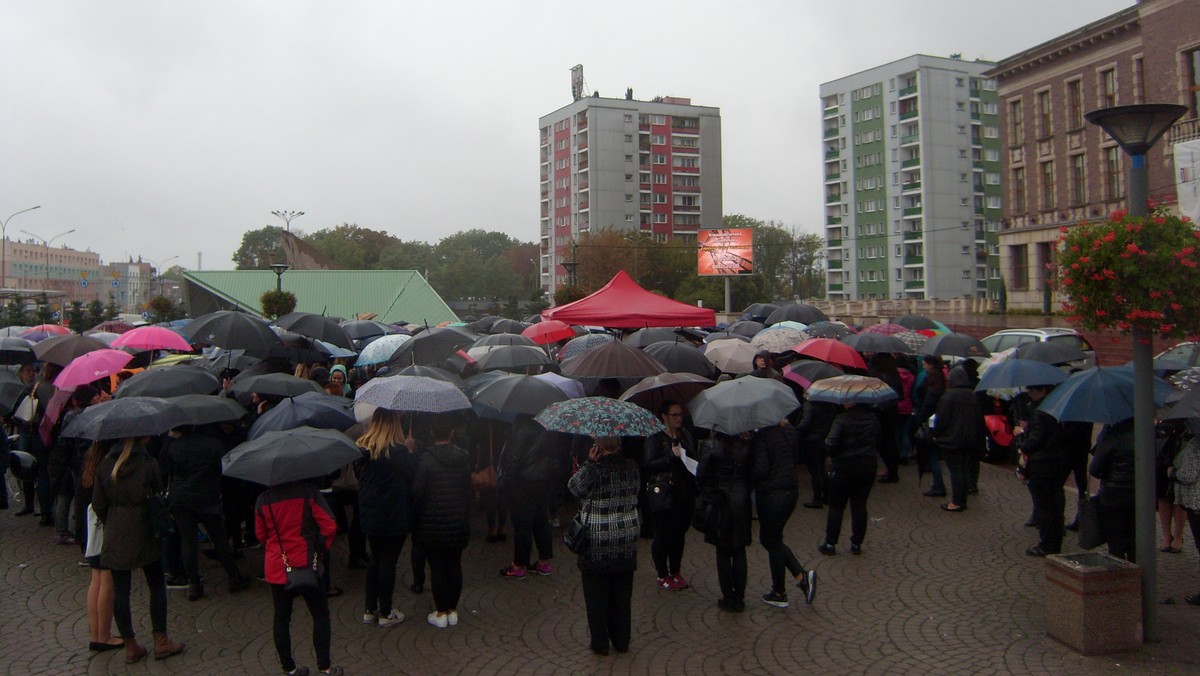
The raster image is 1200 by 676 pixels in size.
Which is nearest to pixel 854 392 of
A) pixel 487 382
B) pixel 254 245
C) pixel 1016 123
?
pixel 487 382

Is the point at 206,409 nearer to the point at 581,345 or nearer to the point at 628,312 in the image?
the point at 581,345

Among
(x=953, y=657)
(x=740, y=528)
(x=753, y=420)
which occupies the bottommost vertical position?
(x=953, y=657)

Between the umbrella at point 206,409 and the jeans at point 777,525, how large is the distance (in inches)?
176

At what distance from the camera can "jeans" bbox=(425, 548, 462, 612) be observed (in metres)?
6.48

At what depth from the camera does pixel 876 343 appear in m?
11.8

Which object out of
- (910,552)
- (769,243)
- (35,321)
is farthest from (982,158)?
(910,552)

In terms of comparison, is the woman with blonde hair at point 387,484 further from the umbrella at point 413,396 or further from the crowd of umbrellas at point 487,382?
the crowd of umbrellas at point 487,382

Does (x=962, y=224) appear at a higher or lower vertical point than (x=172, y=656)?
higher

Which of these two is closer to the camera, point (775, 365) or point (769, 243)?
point (775, 365)

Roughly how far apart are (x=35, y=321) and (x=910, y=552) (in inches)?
1499

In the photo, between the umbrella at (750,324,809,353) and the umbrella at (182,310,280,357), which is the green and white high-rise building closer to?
the umbrella at (750,324,809,353)

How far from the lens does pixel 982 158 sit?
78875 millimetres

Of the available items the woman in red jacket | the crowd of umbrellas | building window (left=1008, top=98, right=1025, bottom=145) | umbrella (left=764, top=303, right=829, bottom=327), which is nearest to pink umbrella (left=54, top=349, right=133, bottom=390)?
the crowd of umbrellas

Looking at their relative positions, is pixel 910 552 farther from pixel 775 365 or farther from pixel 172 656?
pixel 172 656
